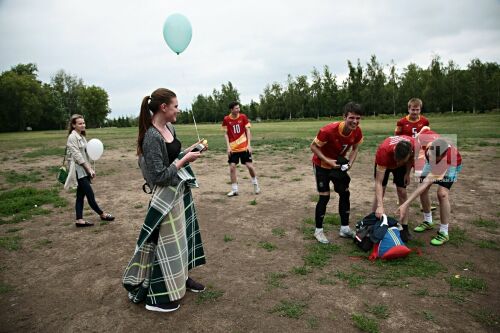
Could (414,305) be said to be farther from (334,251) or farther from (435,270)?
(334,251)

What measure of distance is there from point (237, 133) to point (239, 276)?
466cm

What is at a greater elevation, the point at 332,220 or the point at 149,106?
the point at 149,106

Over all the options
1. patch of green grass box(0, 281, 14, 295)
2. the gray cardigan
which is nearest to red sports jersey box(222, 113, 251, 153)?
the gray cardigan

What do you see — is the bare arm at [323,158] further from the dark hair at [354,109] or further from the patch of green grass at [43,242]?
the patch of green grass at [43,242]

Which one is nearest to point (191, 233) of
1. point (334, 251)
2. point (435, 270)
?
point (334, 251)

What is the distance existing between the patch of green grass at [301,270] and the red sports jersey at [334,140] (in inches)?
63.0

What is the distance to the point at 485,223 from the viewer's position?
562 cm

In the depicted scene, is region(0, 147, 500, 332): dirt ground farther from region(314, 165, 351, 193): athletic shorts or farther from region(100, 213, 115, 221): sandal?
region(314, 165, 351, 193): athletic shorts

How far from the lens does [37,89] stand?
220 feet

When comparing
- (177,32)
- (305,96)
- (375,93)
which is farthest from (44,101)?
(177,32)

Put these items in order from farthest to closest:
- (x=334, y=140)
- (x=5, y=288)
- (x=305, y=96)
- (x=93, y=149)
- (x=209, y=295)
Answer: (x=305, y=96) < (x=93, y=149) < (x=334, y=140) < (x=5, y=288) < (x=209, y=295)

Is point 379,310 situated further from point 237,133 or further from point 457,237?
point 237,133

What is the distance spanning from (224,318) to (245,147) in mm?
5327

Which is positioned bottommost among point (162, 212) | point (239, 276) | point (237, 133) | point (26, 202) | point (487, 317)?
point (487, 317)
